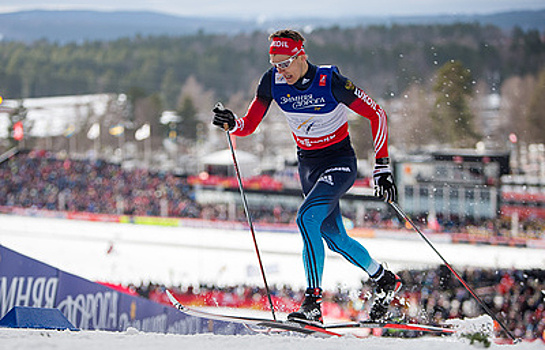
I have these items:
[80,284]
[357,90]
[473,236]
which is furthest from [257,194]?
[357,90]

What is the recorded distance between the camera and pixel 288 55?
3695 mm

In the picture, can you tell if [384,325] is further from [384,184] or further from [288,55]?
[288,55]

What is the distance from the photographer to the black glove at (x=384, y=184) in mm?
3732

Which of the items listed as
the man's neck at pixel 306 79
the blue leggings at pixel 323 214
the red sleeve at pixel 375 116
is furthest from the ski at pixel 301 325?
the man's neck at pixel 306 79

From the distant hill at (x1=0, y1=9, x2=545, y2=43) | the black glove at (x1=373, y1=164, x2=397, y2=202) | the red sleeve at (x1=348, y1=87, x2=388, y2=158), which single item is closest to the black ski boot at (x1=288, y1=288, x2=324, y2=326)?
the black glove at (x1=373, y1=164, x2=397, y2=202)

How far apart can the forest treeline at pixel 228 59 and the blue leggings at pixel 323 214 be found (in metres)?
10.9

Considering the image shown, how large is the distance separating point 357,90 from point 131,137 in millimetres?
35294

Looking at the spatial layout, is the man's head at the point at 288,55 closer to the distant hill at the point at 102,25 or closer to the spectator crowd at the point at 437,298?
the spectator crowd at the point at 437,298

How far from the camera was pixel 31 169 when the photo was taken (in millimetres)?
29500

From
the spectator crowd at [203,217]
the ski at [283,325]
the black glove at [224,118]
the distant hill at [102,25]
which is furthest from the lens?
the distant hill at [102,25]

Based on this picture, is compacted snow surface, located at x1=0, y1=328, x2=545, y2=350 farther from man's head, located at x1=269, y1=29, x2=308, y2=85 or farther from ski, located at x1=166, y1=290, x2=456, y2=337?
man's head, located at x1=269, y1=29, x2=308, y2=85

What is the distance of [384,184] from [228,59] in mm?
37138

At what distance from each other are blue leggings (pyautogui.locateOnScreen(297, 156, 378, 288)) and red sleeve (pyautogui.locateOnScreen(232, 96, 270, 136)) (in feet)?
1.31

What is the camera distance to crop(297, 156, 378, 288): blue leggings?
365 centimetres
